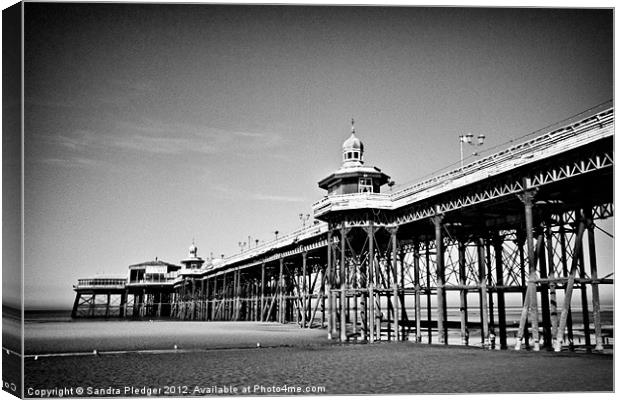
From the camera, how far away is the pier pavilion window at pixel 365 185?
174 ft

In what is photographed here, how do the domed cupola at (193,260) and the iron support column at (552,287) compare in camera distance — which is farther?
the domed cupola at (193,260)

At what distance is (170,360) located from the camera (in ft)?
96.9

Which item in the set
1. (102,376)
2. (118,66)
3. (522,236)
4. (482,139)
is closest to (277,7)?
(118,66)

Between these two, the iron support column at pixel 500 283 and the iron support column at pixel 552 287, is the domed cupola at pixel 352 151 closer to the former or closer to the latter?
the iron support column at pixel 500 283

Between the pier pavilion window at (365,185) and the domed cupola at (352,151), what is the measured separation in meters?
1.80

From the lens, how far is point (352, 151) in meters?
54.9

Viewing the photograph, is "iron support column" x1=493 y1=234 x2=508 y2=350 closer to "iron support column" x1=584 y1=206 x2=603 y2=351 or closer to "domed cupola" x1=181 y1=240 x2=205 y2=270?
"iron support column" x1=584 y1=206 x2=603 y2=351

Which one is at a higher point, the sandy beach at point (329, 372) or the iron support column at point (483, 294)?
the iron support column at point (483, 294)

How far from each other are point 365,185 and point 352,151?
11.4ft

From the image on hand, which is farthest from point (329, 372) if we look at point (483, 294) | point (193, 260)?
point (193, 260)

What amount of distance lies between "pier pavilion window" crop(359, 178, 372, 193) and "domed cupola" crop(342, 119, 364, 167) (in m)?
1.80

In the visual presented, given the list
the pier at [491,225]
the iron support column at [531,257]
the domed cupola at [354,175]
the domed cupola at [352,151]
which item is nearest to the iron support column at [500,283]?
the pier at [491,225]

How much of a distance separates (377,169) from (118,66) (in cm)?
2985

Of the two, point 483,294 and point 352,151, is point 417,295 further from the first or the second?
point 352,151
